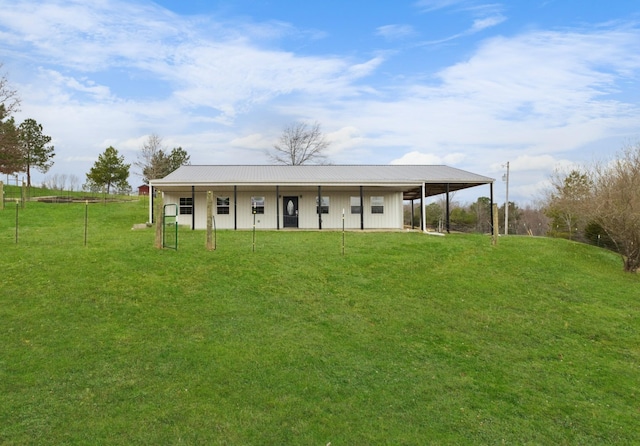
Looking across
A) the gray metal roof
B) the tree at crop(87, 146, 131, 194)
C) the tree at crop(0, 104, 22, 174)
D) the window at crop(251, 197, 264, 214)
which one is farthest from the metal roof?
the tree at crop(87, 146, 131, 194)

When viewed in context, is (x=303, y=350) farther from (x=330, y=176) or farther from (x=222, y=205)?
(x=222, y=205)

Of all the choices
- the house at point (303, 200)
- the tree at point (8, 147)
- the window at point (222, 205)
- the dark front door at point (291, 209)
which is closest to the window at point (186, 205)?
the house at point (303, 200)

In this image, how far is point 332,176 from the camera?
21.2 metres

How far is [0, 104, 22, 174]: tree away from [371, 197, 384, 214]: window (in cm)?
2759

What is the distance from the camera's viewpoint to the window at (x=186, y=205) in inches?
834

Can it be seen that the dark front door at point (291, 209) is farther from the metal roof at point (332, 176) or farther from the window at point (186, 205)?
the window at point (186, 205)

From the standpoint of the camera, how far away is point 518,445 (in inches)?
178

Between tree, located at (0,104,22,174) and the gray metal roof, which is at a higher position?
tree, located at (0,104,22,174)

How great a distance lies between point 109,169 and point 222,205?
25.6 m

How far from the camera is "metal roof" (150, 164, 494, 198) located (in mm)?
19141

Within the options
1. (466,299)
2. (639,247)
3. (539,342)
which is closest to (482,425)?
(539,342)

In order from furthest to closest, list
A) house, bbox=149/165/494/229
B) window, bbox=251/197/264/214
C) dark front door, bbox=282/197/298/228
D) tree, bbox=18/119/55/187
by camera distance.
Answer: tree, bbox=18/119/55/187
dark front door, bbox=282/197/298/228
window, bbox=251/197/264/214
house, bbox=149/165/494/229

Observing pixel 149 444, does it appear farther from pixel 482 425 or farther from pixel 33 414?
pixel 482 425

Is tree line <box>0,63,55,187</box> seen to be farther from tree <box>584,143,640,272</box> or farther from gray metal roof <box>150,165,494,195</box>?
tree <box>584,143,640,272</box>
